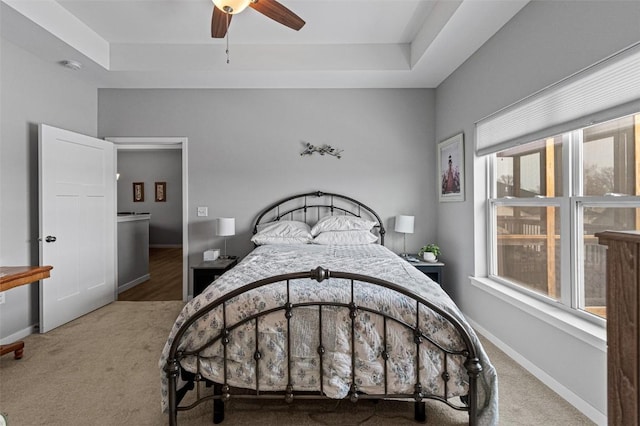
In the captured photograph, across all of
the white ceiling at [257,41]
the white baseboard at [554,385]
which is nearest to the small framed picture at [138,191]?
the white ceiling at [257,41]

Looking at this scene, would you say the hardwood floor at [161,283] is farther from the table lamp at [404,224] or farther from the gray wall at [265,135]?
the table lamp at [404,224]

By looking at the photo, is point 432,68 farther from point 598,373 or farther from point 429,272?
point 598,373

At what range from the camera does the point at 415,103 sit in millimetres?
3957

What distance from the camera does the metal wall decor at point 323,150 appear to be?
3925 mm

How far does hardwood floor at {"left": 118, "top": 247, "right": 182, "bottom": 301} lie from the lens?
430 cm

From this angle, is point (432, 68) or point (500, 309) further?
point (432, 68)

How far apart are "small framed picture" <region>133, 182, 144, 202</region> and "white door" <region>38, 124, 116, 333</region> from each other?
5.31 m

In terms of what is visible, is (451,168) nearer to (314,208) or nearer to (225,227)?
(314,208)

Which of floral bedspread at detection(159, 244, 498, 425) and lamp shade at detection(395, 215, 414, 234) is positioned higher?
lamp shade at detection(395, 215, 414, 234)

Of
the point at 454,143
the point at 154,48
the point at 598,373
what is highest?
the point at 154,48

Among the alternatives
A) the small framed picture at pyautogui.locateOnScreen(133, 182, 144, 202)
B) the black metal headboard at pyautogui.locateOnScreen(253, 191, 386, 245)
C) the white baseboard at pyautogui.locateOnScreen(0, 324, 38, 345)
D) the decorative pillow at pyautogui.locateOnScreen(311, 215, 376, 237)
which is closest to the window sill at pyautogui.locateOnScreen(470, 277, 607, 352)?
the decorative pillow at pyautogui.locateOnScreen(311, 215, 376, 237)

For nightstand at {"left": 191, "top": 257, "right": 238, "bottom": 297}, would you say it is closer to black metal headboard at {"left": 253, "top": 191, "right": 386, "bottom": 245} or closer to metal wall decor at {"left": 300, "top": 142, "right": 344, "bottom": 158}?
black metal headboard at {"left": 253, "top": 191, "right": 386, "bottom": 245}

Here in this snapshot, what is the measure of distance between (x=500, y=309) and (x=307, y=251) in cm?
180

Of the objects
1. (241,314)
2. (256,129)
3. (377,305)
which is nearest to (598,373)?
(377,305)
